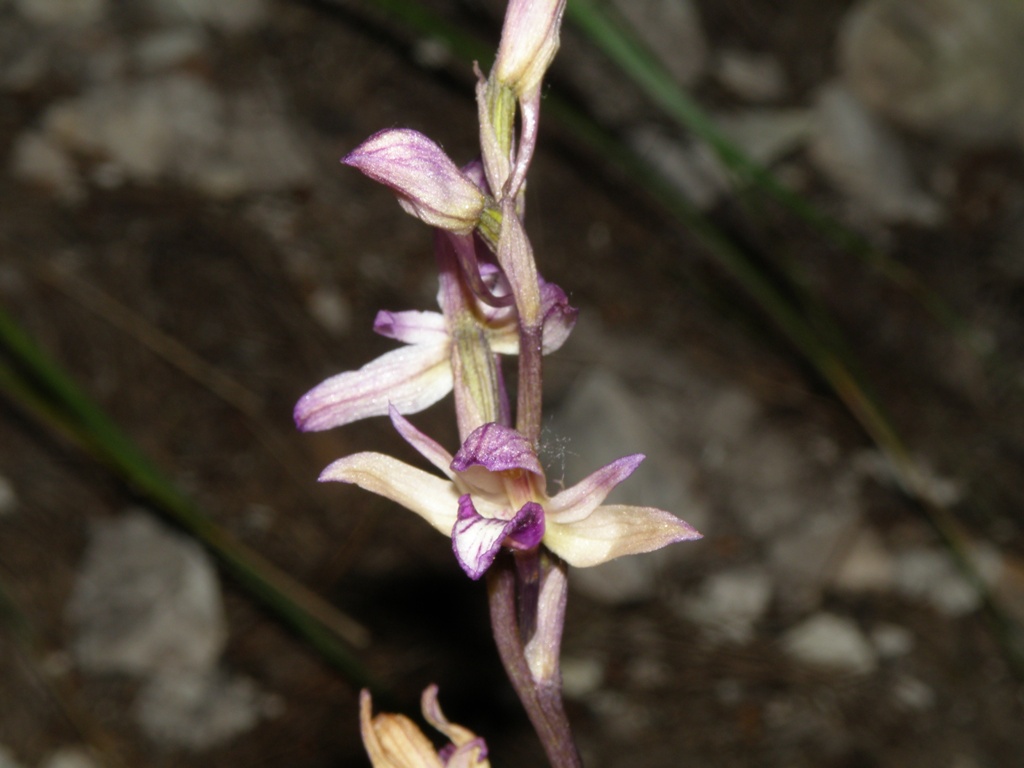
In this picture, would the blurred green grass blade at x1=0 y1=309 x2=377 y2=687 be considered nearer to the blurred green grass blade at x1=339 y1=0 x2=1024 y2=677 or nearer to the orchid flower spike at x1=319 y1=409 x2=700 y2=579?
the orchid flower spike at x1=319 y1=409 x2=700 y2=579

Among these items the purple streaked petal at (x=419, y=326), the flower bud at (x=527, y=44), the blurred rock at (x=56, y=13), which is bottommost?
the purple streaked petal at (x=419, y=326)

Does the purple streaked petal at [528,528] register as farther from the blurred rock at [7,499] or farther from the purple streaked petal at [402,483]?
the blurred rock at [7,499]

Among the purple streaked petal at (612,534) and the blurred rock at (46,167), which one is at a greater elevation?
the blurred rock at (46,167)

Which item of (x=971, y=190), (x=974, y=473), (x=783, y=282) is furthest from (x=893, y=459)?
(x=971, y=190)

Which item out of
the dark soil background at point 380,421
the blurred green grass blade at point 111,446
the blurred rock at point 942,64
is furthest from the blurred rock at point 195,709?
the blurred rock at point 942,64

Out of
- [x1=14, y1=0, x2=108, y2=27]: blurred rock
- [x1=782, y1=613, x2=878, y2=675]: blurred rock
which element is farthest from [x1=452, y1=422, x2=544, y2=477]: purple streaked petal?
[x1=14, y1=0, x2=108, y2=27]: blurred rock

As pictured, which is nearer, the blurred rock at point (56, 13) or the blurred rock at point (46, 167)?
the blurred rock at point (46, 167)

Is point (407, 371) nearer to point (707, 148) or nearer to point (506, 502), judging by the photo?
point (506, 502)

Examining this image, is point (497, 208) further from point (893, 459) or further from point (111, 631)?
point (893, 459)
